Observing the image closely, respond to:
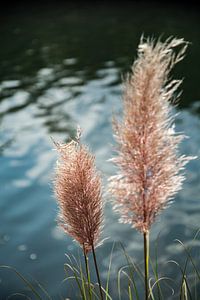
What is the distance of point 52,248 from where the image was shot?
4.18 m

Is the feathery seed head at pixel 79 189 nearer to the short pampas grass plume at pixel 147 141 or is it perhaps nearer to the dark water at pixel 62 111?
the short pampas grass plume at pixel 147 141

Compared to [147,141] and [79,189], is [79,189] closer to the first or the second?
[79,189]

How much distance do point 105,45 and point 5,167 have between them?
5.16 m

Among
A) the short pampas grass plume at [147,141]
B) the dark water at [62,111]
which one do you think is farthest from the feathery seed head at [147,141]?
the dark water at [62,111]

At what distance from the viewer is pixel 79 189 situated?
1626mm

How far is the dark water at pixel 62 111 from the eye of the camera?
4.11 m

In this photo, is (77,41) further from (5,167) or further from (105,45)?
(5,167)

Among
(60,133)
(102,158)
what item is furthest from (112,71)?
(102,158)

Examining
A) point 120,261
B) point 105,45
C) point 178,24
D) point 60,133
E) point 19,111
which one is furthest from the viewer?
point 178,24

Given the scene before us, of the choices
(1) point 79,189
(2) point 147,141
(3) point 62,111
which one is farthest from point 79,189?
(3) point 62,111

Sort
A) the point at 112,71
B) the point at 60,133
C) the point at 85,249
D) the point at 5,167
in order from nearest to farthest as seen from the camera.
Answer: the point at 85,249 < the point at 5,167 < the point at 60,133 < the point at 112,71

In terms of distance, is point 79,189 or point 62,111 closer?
point 79,189

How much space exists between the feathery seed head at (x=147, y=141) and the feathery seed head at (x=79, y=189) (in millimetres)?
131

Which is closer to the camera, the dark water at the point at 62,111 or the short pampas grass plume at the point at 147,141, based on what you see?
the short pampas grass plume at the point at 147,141
